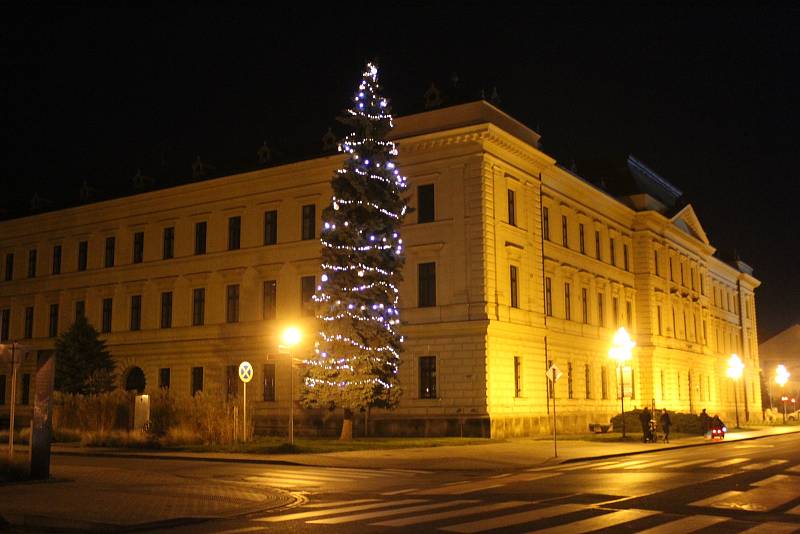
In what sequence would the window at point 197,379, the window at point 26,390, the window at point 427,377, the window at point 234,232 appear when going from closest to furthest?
1. the window at point 427,377
2. the window at point 234,232
3. the window at point 197,379
4. the window at point 26,390

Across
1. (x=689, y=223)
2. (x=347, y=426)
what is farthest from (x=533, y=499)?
A: (x=689, y=223)

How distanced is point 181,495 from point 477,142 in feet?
99.1

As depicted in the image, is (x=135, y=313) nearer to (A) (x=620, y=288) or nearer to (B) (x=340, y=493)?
(A) (x=620, y=288)

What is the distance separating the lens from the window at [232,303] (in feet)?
171

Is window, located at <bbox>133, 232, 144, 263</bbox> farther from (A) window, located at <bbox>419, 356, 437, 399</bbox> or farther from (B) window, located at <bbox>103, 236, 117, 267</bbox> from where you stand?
(A) window, located at <bbox>419, 356, 437, 399</bbox>

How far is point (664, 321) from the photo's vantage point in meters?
65.4

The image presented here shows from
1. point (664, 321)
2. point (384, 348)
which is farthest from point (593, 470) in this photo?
point (664, 321)

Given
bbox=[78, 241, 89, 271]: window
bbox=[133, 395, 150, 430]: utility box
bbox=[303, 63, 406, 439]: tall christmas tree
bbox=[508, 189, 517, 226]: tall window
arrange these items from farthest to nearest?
1. bbox=[78, 241, 89, 271]: window
2. bbox=[508, 189, 517, 226]: tall window
3. bbox=[303, 63, 406, 439]: tall christmas tree
4. bbox=[133, 395, 150, 430]: utility box

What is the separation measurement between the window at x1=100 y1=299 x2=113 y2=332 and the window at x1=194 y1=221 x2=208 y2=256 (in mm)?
7822

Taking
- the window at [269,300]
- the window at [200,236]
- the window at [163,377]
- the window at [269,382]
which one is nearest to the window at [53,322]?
the window at [163,377]

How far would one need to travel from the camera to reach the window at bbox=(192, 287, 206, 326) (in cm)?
5350

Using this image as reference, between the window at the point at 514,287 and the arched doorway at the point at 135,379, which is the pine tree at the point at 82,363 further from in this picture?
the window at the point at 514,287

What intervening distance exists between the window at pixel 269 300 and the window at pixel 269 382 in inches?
110

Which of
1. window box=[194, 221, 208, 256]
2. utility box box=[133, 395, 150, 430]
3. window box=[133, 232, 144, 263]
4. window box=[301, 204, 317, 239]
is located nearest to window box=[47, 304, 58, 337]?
window box=[133, 232, 144, 263]
